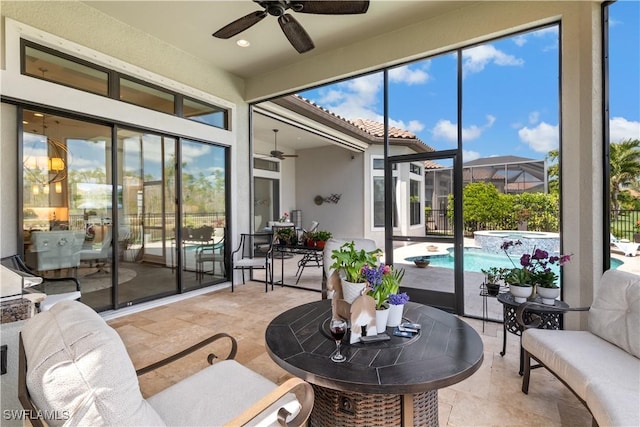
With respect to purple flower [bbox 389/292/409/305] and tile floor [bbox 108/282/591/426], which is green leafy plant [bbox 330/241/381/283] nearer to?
Answer: purple flower [bbox 389/292/409/305]

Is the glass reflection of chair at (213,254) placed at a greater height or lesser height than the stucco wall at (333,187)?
lesser

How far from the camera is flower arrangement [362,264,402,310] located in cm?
170

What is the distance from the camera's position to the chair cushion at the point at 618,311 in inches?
72.2

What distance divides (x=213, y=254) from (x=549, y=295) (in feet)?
15.0

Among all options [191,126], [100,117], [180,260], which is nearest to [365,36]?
[191,126]

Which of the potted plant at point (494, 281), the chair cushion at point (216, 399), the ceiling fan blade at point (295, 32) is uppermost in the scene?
the ceiling fan blade at point (295, 32)

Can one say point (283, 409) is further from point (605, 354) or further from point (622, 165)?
point (622, 165)

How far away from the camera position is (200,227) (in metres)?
4.89

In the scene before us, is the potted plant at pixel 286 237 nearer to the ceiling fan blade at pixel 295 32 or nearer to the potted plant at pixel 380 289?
the ceiling fan blade at pixel 295 32

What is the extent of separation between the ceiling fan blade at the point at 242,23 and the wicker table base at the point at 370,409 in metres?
3.04

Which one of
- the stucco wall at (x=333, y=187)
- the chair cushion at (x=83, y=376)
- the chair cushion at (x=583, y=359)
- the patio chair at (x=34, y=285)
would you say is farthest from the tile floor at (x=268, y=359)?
the stucco wall at (x=333, y=187)

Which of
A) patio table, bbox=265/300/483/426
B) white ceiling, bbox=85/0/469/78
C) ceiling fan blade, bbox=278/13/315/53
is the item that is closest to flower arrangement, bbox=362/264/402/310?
patio table, bbox=265/300/483/426

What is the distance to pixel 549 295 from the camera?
2541 mm

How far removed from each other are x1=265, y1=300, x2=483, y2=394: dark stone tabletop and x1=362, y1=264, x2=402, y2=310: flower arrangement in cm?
22
